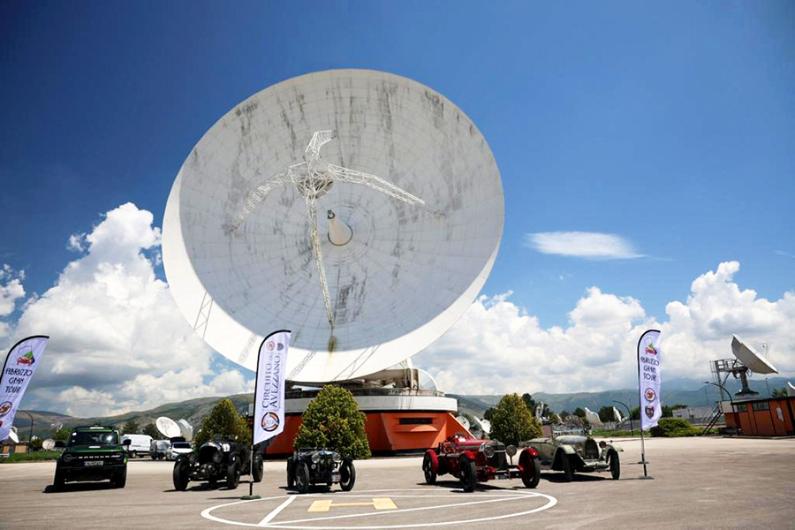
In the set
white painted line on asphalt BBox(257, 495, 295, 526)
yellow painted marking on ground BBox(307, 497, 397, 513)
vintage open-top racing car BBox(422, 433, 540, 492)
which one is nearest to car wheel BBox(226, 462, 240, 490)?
white painted line on asphalt BBox(257, 495, 295, 526)

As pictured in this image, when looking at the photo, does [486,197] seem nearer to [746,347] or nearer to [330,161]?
[330,161]

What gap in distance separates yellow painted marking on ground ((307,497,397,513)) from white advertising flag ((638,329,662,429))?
10.1 meters

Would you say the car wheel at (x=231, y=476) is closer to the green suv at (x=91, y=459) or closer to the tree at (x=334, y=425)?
the green suv at (x=91, y=459)

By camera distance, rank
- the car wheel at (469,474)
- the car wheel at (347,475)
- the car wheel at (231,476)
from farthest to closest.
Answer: the car wheel at (231,476), the car wheel at (347,475), the car wheel at (469,474)

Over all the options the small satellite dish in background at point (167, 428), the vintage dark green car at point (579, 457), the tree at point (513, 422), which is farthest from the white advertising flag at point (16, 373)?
the small satellite dish in background at point (167, 428)

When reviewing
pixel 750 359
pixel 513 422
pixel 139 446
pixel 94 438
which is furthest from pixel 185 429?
pixel 750 359

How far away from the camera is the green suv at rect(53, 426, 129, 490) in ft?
56.4

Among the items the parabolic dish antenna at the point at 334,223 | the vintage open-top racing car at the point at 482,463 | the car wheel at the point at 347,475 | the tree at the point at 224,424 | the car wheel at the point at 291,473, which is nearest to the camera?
the vintage open-top racing car at the point at 482,463

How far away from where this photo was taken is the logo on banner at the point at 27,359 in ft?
53.2

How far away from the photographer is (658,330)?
1855cm

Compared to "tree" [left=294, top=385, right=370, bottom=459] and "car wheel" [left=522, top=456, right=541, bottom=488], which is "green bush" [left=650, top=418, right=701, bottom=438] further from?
"car wheel" [left=522, top=456, right=541, bottom=488]

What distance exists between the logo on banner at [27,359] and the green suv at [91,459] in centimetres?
332

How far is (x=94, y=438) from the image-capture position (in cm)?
1866

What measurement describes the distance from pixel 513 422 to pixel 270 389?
37183 millimetres
